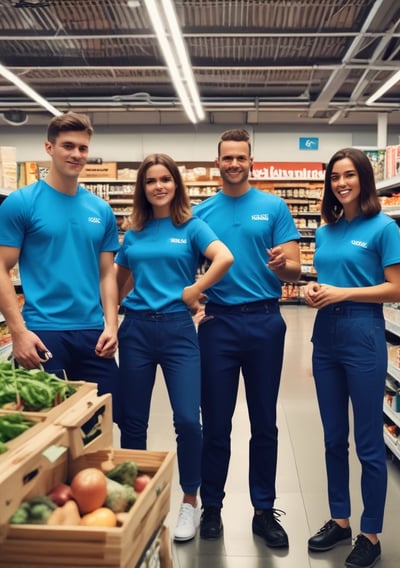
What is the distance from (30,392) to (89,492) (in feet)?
1.30

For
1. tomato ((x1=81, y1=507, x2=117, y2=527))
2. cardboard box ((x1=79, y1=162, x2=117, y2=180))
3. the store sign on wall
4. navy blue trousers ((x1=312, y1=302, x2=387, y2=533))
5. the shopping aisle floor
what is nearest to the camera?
tomato ((x1=81, y1=507, x2=117, y2=527))

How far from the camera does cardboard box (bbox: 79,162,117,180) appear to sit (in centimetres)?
1406

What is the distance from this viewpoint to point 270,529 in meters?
2.82

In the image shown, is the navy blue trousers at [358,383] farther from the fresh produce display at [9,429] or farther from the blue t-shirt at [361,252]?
the fresh produce display at [9,429]

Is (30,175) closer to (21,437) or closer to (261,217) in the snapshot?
(261,217)

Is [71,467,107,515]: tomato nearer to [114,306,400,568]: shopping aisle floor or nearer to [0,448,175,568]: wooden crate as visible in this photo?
[0,448,175,568]: wooden crate

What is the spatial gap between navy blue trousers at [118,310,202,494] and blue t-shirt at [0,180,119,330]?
0.78 ft

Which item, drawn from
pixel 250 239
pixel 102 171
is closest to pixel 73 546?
pixel 250 239

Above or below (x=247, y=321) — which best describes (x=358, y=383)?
below

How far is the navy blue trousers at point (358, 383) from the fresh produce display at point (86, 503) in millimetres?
1223

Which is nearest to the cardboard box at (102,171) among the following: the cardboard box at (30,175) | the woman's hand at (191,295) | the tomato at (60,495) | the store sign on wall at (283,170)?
the store sign on wall at (283,170)

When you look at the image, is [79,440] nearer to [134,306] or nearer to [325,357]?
[134,306]

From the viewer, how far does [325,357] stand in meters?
2.63

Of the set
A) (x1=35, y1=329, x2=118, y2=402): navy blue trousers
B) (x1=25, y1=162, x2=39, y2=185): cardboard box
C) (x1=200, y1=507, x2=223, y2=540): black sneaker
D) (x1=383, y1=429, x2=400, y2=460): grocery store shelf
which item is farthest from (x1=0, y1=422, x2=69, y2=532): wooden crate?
(x1=25, y1=162, x2=39, y2=185): cardboard box
